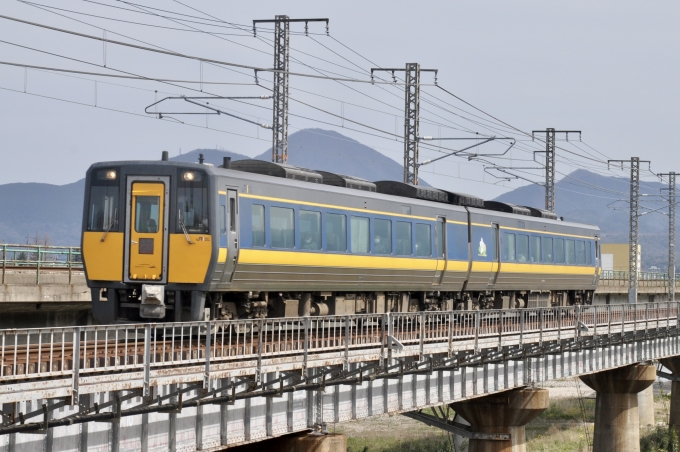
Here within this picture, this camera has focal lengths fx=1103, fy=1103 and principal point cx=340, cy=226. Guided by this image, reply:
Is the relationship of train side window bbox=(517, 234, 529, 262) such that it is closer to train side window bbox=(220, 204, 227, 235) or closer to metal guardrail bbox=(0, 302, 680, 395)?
metal guardrail bbox=(0, 302, 680, 395)

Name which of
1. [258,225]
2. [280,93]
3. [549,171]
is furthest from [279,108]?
[549,171]

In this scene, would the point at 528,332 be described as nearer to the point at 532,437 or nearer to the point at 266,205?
the point at 266,205

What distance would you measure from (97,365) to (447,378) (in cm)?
1310

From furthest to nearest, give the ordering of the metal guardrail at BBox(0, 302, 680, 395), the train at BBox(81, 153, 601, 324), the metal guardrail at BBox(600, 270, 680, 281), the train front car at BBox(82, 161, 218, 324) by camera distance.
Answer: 1. the metal guardrail at BBox(600, 270, 680, 281)
2. the train at BBox(81, 153, 601, 324)
3. the train front car at BBox(82, 161, 218, 324)
4. the metal guardrail at BBox(0, 302, 680, 395)

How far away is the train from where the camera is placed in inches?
790

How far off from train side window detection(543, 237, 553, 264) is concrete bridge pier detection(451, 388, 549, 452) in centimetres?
556

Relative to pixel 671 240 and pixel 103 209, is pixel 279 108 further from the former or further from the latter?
pixel 671 240

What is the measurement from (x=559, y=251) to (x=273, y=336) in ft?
69.8

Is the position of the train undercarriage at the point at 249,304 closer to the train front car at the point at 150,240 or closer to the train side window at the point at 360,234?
the train front car at the point at 150,240

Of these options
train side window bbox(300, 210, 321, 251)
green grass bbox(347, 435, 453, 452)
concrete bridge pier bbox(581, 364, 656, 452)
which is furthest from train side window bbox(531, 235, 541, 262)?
green grass bbox(347, 435, 453, 452)

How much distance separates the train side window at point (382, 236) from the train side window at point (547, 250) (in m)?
11.3

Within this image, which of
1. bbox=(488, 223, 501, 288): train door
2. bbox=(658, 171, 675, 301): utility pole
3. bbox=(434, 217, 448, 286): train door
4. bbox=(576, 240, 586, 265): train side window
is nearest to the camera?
bbox=(434, 217, 448, 286): train door

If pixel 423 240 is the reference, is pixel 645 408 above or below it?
below

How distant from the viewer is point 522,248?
3450 cm
